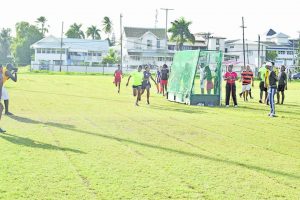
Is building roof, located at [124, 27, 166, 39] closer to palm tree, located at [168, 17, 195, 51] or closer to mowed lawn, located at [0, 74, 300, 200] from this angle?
palm tree, located at [168, 17, 195, 51]

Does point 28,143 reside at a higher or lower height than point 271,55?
lower

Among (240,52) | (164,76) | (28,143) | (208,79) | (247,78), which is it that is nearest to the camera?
(28,143)

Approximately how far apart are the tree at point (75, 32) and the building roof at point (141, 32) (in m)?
26.7

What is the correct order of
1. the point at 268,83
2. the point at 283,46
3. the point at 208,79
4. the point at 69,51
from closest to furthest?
the point at 268,83, the point at 208,79, the point at 69,51, the point at 283,46

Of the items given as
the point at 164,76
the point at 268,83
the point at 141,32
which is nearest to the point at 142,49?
the point at 141,32

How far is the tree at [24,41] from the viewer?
105 m

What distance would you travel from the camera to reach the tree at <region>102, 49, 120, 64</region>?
93.3 metres

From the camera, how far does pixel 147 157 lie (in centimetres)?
901

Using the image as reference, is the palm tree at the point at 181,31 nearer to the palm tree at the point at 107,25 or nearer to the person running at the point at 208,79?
the palm tree at the point at 107,25

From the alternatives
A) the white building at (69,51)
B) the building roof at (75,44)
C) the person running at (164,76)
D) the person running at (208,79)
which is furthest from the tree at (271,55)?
the person running at (208,79)

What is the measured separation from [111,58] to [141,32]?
9.38 m

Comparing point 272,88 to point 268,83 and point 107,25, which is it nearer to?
point 268,83

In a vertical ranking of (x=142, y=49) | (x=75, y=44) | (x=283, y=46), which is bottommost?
(x=142, y=49)

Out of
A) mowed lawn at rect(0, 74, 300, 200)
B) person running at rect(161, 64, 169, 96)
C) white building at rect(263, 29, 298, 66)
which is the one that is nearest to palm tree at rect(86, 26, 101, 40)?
white building at rect(263, 29, 298, 66)
